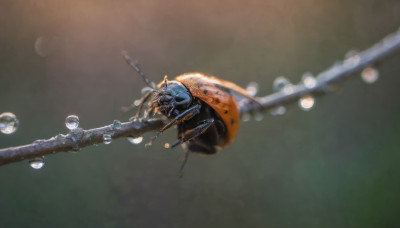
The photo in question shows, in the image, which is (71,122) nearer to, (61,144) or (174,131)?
(61,144)

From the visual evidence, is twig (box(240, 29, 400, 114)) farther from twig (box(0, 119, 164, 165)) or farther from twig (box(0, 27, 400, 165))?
twig (box(0, 119, 164, 165))

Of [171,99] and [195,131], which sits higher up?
[171,99]

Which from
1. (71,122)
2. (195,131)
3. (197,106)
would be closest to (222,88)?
(197,106)

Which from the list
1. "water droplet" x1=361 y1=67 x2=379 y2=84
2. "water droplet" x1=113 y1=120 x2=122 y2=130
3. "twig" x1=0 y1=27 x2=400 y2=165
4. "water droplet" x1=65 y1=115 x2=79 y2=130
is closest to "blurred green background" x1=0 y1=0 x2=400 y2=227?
"water droplet" x1=361 y1=67 x2=379 y2=84

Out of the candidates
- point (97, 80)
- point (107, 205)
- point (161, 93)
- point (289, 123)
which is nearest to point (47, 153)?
point (161, 93)

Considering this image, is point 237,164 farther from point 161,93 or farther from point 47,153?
point 47,153

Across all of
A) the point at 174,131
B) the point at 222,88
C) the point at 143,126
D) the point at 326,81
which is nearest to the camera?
the point at 143,126
